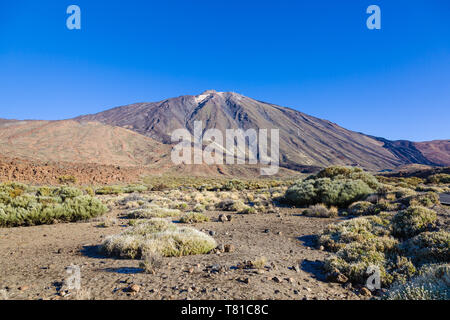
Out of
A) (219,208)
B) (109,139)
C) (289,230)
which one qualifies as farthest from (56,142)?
(289,230)

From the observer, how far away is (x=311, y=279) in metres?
4.25

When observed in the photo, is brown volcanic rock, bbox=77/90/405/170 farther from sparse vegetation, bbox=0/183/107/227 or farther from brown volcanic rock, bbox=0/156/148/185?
sparse vegetation, bbox=0/183/107/227

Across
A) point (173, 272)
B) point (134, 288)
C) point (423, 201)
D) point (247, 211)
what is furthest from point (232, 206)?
point (134, 288)

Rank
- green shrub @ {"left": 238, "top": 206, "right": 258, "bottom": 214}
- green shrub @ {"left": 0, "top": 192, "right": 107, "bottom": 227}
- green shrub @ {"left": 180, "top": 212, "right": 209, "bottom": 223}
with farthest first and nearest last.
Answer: green shrub @ {"left": 238, "top": 206, "right": 258, "bottom": 214}
green shrub @ {"left": 180, "top": 212, "right": 209, "bottom": 223}
green shrub @ {"left": 0, "top": 192, "right": 107, "bottom": 227}

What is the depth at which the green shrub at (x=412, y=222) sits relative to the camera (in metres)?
6.32

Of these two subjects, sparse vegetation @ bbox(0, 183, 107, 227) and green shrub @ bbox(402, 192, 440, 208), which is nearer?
sparse vegetation @ bbox(0, 183, 107, 227)

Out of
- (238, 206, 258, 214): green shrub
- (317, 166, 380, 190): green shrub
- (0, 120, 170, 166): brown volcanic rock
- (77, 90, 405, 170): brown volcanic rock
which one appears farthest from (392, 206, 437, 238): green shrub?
(77, 90, 405, 170): brown volcanic rock

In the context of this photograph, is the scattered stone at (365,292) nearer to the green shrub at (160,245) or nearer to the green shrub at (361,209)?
the green shrub at (160,245)

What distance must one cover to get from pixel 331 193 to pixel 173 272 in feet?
37.6

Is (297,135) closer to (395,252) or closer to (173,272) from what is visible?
(395,252)

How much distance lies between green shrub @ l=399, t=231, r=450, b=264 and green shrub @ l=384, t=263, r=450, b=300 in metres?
1.02

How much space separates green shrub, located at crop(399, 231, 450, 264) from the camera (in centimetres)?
443

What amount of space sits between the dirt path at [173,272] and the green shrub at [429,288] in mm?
697

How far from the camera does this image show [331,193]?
1349cm
